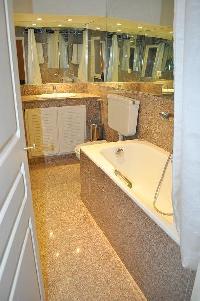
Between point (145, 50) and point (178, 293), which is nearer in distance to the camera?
point (178, 293)

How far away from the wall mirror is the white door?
1.85m

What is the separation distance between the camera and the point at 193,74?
31.1 inches

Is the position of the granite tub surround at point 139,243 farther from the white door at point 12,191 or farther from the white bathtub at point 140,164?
the white door at point 12,191

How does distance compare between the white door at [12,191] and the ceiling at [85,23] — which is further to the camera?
the ceiling at [85,23]

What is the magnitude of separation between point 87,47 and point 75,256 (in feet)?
10.4

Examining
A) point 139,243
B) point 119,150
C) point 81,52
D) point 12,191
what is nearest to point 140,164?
point 119,150

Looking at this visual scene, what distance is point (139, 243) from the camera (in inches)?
59.7

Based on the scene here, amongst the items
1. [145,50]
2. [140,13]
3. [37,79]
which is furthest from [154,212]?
[37,79]

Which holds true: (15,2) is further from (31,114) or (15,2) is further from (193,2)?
(193,2)

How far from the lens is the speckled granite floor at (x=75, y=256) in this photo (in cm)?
157

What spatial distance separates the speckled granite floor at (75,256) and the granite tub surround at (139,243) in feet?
0.29

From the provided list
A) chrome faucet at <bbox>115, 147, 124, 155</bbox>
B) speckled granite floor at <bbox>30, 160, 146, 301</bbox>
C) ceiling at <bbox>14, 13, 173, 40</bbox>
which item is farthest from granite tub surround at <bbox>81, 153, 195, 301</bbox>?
ceiling at <bbox>14, 13, 173, 40</bbox>

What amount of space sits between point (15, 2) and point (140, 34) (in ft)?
5.45

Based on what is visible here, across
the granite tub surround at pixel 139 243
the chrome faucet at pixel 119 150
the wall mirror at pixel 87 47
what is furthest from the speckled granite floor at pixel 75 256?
the wall mirror at pixel 87 47
